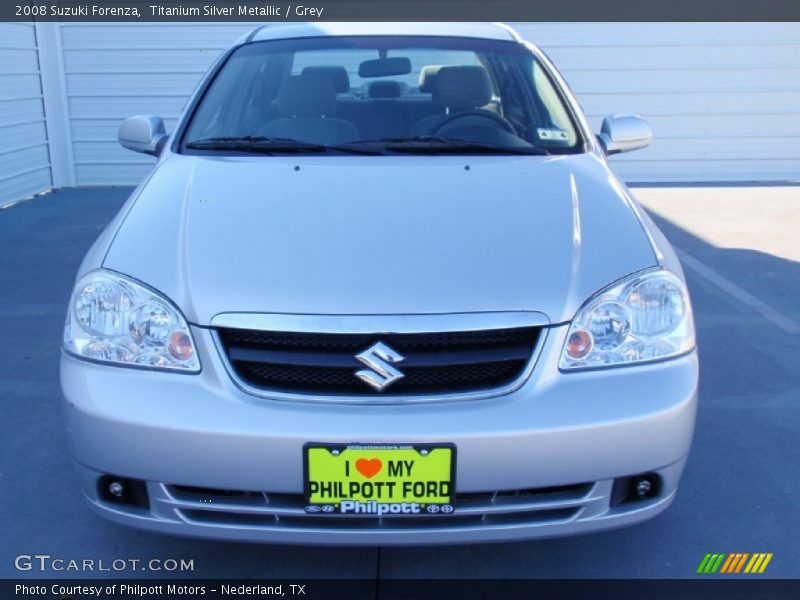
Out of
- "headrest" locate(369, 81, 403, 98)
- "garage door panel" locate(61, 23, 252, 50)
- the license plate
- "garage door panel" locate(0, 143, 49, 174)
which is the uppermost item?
"headrest" locate(369, 81, 403, 98)

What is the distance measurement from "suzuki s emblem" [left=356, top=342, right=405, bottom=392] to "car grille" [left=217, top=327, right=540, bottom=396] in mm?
13

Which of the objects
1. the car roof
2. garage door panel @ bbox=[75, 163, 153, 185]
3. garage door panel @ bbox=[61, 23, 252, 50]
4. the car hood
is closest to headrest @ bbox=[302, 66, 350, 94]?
the car roof

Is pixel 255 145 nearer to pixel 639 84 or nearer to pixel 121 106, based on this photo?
pixel 121 106

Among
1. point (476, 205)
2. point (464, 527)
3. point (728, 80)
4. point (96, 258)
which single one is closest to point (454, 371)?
point (464, 527)

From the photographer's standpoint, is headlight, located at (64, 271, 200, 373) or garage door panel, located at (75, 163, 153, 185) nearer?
headlight, located at (64, 271, 200, 373)

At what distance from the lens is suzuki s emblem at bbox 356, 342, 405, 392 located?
6.54ft

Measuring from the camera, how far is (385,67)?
3678mm

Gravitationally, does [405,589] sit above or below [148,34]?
below

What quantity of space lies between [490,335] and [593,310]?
0.97 ft

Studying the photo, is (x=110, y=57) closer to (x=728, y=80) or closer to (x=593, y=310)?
(x=728, y=80)

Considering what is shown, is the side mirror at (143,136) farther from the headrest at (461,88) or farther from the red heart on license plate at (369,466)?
the red heart on license plate at (369,466)

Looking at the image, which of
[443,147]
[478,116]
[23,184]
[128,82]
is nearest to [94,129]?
[128,82]

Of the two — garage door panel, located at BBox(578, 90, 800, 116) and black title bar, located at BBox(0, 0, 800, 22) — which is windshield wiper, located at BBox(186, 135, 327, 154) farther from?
garage door panel, located at BBox(578, 90, 800, 116)

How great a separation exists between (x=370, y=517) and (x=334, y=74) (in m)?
2.05
